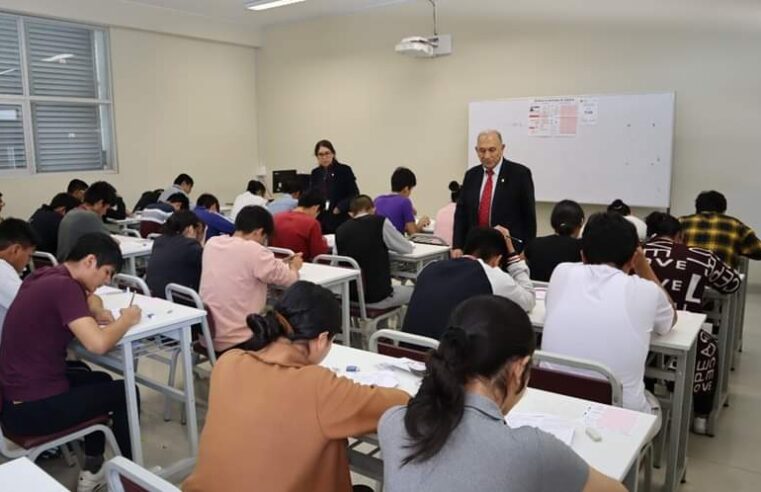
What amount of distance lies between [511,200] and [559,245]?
58 cm

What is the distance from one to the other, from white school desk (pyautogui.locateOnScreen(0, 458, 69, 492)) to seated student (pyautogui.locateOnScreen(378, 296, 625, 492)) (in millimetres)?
832

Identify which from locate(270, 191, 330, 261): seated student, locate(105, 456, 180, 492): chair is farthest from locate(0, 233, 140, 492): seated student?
locate(270, 191, 330, 261): seated student

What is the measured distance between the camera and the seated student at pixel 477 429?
107 centimetres

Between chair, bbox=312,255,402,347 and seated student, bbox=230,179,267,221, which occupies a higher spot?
seated student, bbox=230,179,267,221

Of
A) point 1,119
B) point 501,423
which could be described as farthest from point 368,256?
point 1,119

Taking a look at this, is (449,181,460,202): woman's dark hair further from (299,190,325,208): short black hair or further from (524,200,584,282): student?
(524,200,584,282): student

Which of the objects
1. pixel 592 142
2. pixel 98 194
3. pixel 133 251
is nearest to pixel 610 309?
pixel 133 251

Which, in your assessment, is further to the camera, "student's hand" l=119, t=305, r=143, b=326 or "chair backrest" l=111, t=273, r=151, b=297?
"chair backrest" l=111, t=273, r=151, b=297

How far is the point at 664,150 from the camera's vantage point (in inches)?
248

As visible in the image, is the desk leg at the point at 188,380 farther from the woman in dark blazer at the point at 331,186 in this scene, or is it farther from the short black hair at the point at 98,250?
the woman in dark blazer at the point at 331,186

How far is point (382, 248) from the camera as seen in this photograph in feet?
13.4

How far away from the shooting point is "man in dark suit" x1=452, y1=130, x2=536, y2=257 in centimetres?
393

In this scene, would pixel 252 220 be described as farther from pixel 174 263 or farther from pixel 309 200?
pixel 309 200

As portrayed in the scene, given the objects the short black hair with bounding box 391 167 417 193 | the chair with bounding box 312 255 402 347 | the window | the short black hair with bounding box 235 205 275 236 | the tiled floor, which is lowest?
the tiled floor
